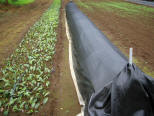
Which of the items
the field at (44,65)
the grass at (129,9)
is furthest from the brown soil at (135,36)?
the grass at (129,9)

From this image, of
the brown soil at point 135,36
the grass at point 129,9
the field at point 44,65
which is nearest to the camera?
the field at point 44,65

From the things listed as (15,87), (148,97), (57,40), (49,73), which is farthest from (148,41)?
(15,87)

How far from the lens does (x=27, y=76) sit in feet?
11.2

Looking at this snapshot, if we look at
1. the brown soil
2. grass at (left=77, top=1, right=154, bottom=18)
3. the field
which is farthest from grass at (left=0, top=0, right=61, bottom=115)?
grass at (left=77, top=1, right=154, bottom=18)

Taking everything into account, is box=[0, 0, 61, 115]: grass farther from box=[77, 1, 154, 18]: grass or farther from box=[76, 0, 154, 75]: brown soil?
box=[77, 1, 154, 18]: grass

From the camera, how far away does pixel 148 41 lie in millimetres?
5125

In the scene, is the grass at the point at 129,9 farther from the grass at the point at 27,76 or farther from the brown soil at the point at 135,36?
the grass at the point at 27,76

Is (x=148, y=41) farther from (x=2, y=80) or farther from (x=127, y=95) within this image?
(x=2, y=80)

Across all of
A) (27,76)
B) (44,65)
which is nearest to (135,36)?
(44,65)

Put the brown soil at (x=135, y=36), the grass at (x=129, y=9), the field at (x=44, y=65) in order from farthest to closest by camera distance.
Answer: the grass at (x=129, y=9), the brown soil at (x=135, y=36), the field at (x=44, y=65)

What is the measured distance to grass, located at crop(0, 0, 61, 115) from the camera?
2.65m

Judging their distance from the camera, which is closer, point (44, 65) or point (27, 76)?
point (27, 76)

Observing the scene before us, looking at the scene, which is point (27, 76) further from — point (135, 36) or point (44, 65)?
point (135, 36)

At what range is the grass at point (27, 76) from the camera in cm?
265
